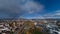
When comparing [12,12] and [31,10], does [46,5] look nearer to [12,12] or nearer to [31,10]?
[31,10]

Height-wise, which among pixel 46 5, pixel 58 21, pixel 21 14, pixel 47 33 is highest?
pixel 46 5

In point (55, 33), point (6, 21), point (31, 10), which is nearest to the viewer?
point (55, 33)

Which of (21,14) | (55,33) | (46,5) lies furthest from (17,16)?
(55,33)

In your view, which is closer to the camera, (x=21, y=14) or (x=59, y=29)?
(x=59, y=29)

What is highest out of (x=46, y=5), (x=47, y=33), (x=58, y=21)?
(x=46, y=5)

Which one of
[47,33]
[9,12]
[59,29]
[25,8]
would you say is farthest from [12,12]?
[59,29]

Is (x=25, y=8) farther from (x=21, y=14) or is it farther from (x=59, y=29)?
(x=59, y=29)

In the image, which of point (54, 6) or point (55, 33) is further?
point (54, 6)

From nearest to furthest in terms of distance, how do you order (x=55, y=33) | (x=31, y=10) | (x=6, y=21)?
(x=55, y=33) < (x=6, y=21) < (x=31, y=10)

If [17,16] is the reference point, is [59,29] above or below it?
below
